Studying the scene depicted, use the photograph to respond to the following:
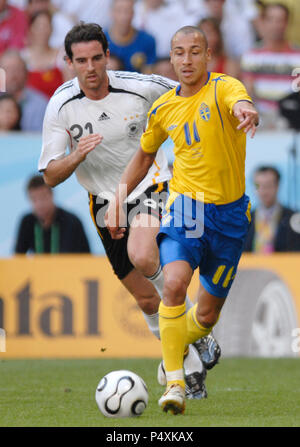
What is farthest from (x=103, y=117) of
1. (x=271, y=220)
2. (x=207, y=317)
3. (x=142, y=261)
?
(x=271, y=220)

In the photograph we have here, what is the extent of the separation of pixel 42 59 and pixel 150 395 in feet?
25.4

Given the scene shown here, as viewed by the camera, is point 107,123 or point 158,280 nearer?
point 158,280

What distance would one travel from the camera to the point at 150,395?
23.1 feet

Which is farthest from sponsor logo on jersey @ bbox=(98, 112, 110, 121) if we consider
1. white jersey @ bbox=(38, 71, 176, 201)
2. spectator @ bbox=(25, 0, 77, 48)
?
spectator @ bbox=(25, 0, 77, 48)

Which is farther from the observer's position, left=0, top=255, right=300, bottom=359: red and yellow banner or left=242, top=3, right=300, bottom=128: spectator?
left=242, top=3, right=300, bottom=128: spectator

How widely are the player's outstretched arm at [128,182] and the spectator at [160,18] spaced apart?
25.7 ft

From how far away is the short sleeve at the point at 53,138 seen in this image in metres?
7.04

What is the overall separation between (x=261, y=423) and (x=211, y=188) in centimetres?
167

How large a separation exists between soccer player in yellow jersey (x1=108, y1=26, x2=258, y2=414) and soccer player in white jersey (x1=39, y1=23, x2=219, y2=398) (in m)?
0.74

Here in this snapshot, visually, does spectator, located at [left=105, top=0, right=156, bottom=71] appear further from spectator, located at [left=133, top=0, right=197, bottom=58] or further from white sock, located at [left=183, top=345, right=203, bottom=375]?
white sock, located at [left=183, top=345, right=203, bottom=375]

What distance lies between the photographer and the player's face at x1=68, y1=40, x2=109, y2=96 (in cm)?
685

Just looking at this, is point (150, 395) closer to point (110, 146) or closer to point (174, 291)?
point (174, 291)

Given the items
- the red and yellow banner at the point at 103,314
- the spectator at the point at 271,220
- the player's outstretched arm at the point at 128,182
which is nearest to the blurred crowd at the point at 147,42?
the spectator at the point at 271,220
